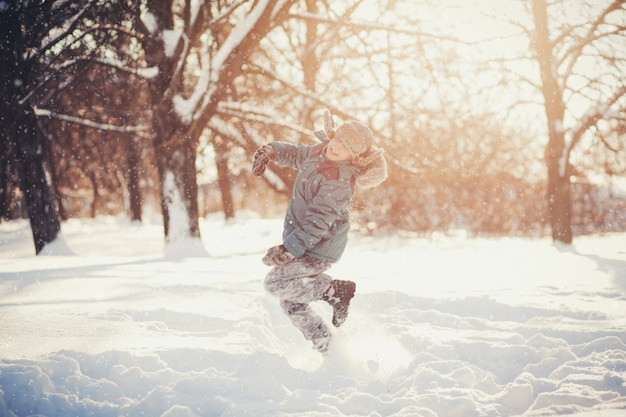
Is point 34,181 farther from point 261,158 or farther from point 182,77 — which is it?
point 261,158

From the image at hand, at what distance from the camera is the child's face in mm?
3246

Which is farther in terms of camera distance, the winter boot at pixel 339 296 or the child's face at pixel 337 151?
the winter boot at pixel 339 296

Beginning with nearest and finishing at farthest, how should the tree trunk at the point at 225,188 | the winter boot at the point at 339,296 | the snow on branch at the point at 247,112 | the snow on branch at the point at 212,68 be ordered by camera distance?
the winter boot at the point at 339,296 → the snow on branch at the point at 212,68 → the snow on branch at the point at 247,112 → the tree trunk at the point at 225,188

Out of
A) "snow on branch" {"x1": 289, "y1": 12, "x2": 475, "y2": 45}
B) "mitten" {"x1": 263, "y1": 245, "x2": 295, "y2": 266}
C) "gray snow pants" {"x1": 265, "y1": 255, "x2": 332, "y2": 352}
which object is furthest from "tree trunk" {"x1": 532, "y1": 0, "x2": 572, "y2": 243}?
"mitten" {"x1": 263, "y1": 245, "x2": 295, "y2": 266}

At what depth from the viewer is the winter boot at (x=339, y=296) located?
144 inches

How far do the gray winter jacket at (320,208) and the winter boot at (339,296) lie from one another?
0.95 ft

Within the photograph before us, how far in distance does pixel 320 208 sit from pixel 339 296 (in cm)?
83

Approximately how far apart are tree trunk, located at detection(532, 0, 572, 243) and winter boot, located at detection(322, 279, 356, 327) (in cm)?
862

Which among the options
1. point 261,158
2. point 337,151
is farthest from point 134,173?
point 337,151

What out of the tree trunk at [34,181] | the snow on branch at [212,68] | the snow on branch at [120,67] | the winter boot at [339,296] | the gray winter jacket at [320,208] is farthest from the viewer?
the tree trunk at [34,181]

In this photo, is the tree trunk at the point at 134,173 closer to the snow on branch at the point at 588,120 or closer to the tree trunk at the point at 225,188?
the tree trunk at the point at 225,188

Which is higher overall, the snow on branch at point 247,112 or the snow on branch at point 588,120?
the snow on branch at point 247,112

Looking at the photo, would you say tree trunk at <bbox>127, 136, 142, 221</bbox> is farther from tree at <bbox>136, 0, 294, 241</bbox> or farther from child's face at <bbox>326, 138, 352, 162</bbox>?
child's face at <bbox>326, 138, 352, 162</bbox>

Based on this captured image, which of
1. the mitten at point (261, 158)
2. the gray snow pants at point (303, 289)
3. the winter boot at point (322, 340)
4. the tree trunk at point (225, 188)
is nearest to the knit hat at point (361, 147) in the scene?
the mitten at point (261, 158)
